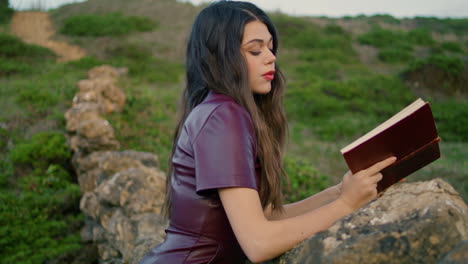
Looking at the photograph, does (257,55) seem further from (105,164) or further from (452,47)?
(452,47)

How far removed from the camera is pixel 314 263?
114cm

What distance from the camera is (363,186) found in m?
1.27

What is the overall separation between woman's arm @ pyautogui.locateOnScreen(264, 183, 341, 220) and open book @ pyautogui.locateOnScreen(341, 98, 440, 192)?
1.19 ft

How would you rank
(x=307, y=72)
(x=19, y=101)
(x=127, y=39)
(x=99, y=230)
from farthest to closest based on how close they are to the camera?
1. (x=127, y=39)
2. (x=307, y=72)
3. (x=19, y=101)
4. (x=99, y=230)

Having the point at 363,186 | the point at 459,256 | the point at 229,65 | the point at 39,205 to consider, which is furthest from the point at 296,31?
the point at 459,256

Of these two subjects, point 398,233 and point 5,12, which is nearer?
point 398,233

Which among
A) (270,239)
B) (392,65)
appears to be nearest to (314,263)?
(270,239)

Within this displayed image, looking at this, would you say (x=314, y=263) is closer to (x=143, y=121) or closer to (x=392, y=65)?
(x=143, y=121)

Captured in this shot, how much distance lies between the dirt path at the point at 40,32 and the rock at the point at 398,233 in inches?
491

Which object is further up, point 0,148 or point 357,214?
point 357,214

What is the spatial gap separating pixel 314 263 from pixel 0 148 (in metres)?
5.36

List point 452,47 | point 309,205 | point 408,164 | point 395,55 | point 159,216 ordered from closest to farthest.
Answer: point 408,164, point 309,205, point 159,216, point 452,47, point 395,55

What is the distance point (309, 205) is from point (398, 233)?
0.66 meters

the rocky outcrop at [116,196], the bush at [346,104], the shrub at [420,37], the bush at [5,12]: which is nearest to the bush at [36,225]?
the rocky outcrop at [116,196]
